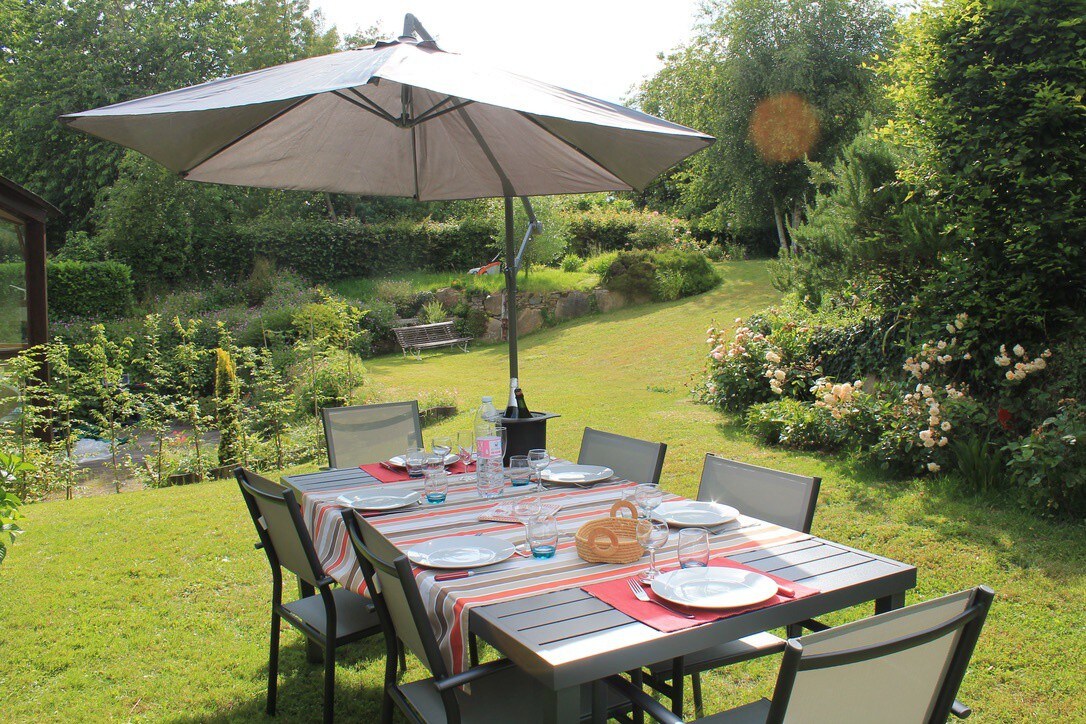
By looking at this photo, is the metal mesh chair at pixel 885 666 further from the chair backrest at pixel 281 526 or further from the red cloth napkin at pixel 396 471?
the red cloth napkin at pixel 396 471

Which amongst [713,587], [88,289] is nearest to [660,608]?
[713,587]

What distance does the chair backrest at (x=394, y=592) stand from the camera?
6.32 feet

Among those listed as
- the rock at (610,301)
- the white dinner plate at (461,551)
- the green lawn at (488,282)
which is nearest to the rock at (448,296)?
the green lawn at (488,282)

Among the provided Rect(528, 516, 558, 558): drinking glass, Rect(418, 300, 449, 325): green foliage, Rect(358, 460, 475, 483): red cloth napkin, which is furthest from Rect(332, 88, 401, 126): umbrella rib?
Rect(418, 300, 449, 325): green foliage

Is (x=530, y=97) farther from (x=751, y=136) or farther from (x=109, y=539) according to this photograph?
(x=751, y=136)

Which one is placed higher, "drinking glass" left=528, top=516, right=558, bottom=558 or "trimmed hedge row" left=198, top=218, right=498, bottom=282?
"trimmed hedge row" left=198, top=218, right=498, bottom=282

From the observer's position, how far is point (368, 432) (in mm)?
4297

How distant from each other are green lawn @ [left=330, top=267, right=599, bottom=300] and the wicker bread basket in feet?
42.5

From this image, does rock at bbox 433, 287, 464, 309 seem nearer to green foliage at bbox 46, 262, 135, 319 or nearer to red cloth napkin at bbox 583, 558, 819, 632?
green foliage at bbox 46, 262, 135, 319

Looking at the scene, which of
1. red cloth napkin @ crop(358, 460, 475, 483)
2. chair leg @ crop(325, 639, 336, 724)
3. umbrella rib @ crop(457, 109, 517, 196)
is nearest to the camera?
chair leg @ crop(325, 639, 336, 724)

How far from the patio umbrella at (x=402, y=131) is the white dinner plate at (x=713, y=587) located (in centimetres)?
143

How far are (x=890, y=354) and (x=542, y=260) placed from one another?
11.3m

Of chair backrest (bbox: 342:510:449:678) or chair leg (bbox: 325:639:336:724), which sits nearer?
chair backrest (bbox: 342:510:449:678)

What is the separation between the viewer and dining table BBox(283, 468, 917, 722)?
1.68 meters
